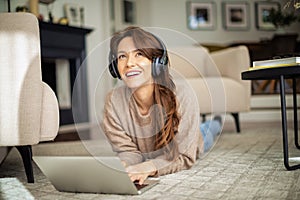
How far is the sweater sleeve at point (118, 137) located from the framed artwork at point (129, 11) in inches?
152

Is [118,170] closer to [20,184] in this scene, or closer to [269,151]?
[20,184]

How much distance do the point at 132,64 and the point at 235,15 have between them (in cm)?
416

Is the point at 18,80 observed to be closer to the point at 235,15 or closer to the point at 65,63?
the point at 65,63

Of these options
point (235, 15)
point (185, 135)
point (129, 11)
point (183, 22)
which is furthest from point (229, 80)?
point (129, 11)

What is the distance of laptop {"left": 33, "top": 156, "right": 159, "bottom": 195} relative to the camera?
1.16m

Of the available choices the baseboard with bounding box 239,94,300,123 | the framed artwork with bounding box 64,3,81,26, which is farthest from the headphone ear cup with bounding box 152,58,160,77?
the framed artwork with bounding box 64,3,81,26

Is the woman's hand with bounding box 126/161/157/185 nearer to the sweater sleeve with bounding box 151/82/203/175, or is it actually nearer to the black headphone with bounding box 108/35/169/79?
the sweater sleeve with bounding box 151/82/203/175

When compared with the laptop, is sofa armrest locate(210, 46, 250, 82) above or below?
above

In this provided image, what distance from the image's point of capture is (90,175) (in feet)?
3.89

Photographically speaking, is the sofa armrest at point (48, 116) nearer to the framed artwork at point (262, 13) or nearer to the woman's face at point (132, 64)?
the woman's face at point (132, 64)

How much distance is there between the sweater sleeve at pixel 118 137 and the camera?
139 cm

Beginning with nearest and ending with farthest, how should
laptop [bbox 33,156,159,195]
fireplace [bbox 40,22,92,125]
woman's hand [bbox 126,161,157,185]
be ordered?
laptop [bbox 33,156,159,195] → woman's hand [bbox 126,161,157,185] → fireplace [bbox 40,22,92,125]

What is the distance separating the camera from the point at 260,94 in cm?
363

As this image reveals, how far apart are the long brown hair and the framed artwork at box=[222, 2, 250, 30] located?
401cm
